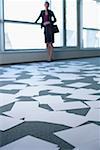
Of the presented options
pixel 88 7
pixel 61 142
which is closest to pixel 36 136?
pixel 61 142

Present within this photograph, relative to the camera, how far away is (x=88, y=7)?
34.7ft

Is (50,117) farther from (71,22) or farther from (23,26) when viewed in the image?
(71,22)

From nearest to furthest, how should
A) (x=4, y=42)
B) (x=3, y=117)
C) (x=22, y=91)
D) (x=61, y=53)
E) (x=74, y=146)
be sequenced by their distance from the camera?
(x=74, y=146) < (x=3, y=117) < (x=22, y=91) < (x=4, y=42) < (x=61, y=53)

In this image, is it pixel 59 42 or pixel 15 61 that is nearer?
pixel 15 61

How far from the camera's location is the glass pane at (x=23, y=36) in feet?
23.8

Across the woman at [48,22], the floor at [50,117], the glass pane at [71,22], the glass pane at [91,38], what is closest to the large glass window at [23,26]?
the woman at [48,22]

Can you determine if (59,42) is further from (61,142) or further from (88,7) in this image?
(61,142)

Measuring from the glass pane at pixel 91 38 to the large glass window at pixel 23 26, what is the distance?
2201mm

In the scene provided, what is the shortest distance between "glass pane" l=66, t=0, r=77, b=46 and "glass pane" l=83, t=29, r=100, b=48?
2.09ft

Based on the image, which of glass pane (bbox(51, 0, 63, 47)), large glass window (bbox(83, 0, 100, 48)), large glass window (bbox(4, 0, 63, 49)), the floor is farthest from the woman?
the floor

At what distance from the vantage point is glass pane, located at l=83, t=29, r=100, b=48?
10.4 metres

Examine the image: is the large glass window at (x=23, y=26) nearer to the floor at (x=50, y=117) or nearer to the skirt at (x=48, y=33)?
the skirt at (x=48, y=33)

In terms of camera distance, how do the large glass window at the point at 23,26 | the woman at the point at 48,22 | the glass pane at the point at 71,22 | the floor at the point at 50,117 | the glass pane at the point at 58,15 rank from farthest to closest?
1. the glass pane at the point at 71,22
2. the glass pane at the point at 58,15
3. the woman at the point at 48,22
4. the large glass window at the point at 23,26
5. the floor at the point at 50,117

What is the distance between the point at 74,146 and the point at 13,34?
239 inches
